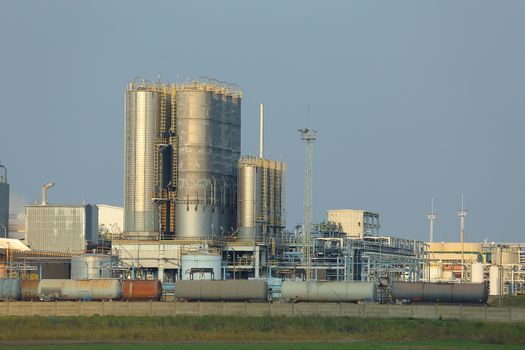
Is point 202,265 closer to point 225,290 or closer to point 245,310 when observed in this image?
point 225,290

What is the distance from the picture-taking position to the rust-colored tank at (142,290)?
115m

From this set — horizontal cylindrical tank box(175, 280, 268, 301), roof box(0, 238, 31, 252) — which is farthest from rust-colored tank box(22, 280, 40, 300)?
roof box(0, 238, 31, 252)

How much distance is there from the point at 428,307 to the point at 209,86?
47105 millimetres

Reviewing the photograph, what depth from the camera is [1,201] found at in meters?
161

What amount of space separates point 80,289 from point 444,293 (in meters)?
34.7

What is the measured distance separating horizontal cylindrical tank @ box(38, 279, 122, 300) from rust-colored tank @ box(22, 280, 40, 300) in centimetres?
47

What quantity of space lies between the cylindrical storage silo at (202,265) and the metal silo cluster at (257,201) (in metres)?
8.18

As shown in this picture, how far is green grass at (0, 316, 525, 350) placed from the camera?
9194cm

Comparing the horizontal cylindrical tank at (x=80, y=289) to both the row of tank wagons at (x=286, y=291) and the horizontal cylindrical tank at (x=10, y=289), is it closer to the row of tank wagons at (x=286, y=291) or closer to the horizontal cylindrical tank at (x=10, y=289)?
the horizontal cylindrical tank at (x=10, y=289)

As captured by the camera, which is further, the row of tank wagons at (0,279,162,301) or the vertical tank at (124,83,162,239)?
the vertical tank at (124,83,162,239)

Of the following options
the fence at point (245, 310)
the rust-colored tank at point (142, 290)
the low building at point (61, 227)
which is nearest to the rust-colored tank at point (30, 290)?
the fence at point (245, 310)

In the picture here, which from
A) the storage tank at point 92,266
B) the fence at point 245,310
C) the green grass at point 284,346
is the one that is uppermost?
the storage tank at point 92,266

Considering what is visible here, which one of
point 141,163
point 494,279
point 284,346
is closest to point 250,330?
point 284,346

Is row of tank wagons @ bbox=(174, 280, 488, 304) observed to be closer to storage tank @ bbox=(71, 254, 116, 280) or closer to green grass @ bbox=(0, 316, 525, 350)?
green grass @ bbox=(0, 316, 525, 350)
